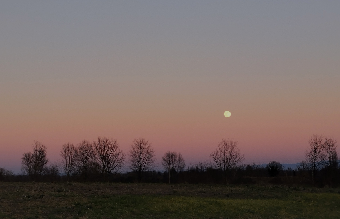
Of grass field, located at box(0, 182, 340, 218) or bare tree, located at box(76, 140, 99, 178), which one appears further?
bare tree, located at box(76, 140, 99, 178)

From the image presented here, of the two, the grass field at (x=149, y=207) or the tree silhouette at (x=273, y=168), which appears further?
the tree silhouette at (x=273, y=168)

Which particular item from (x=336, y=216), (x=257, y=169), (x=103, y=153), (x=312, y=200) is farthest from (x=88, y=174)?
(x=336, y=216)

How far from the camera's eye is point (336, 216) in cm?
2783

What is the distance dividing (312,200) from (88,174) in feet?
190

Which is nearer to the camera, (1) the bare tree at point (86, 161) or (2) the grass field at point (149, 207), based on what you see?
(2) the grass field at point (149, 207)

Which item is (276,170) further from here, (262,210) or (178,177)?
(262,210)

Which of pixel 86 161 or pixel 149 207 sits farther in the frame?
pixel 86 161

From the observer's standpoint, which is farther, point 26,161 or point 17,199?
point 26,161

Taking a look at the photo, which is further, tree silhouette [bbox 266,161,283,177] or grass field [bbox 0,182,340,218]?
tree silhouette [bbox 266,161,283,177]

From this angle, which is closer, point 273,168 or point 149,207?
point 149,207

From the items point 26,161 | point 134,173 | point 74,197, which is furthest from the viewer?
point 26,161

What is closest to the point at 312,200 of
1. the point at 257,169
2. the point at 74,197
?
the point at 74,197

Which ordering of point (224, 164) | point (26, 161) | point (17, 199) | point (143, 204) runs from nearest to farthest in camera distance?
1. point (143, 204)
2. point (17, 199)
3. point (224, 164)
4. point (26, 161)

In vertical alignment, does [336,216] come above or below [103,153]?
below
